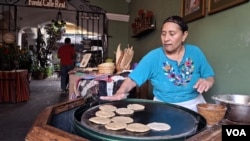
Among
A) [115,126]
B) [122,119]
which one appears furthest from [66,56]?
[115,126]

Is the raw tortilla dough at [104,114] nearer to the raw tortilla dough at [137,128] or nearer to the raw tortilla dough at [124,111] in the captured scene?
the raw tortilla dough at [124,111]

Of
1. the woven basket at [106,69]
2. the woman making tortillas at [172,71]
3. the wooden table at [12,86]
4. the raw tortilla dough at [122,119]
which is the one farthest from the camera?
the wooden table at [12,86]

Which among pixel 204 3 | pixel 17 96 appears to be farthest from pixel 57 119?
pixel 17 96

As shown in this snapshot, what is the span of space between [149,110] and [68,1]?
195 inches

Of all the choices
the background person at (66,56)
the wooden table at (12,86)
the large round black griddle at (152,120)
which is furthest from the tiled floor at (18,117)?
the large round black griddle at (152,120)

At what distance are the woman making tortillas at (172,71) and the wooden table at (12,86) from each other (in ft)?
12.8

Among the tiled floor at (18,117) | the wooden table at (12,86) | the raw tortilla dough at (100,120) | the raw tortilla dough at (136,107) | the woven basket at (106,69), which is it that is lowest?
the tiled floor at (18,117)

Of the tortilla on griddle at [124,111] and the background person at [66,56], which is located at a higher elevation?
the background person at [66,56]

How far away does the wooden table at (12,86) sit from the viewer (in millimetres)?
4621

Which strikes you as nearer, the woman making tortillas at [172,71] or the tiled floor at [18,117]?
the woman making tortillas at [172,71]

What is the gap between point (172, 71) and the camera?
1.44 m

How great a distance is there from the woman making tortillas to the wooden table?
12.8 ft

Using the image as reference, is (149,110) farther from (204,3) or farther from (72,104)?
(204,3)

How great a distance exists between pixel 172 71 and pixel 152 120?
1.70ft
